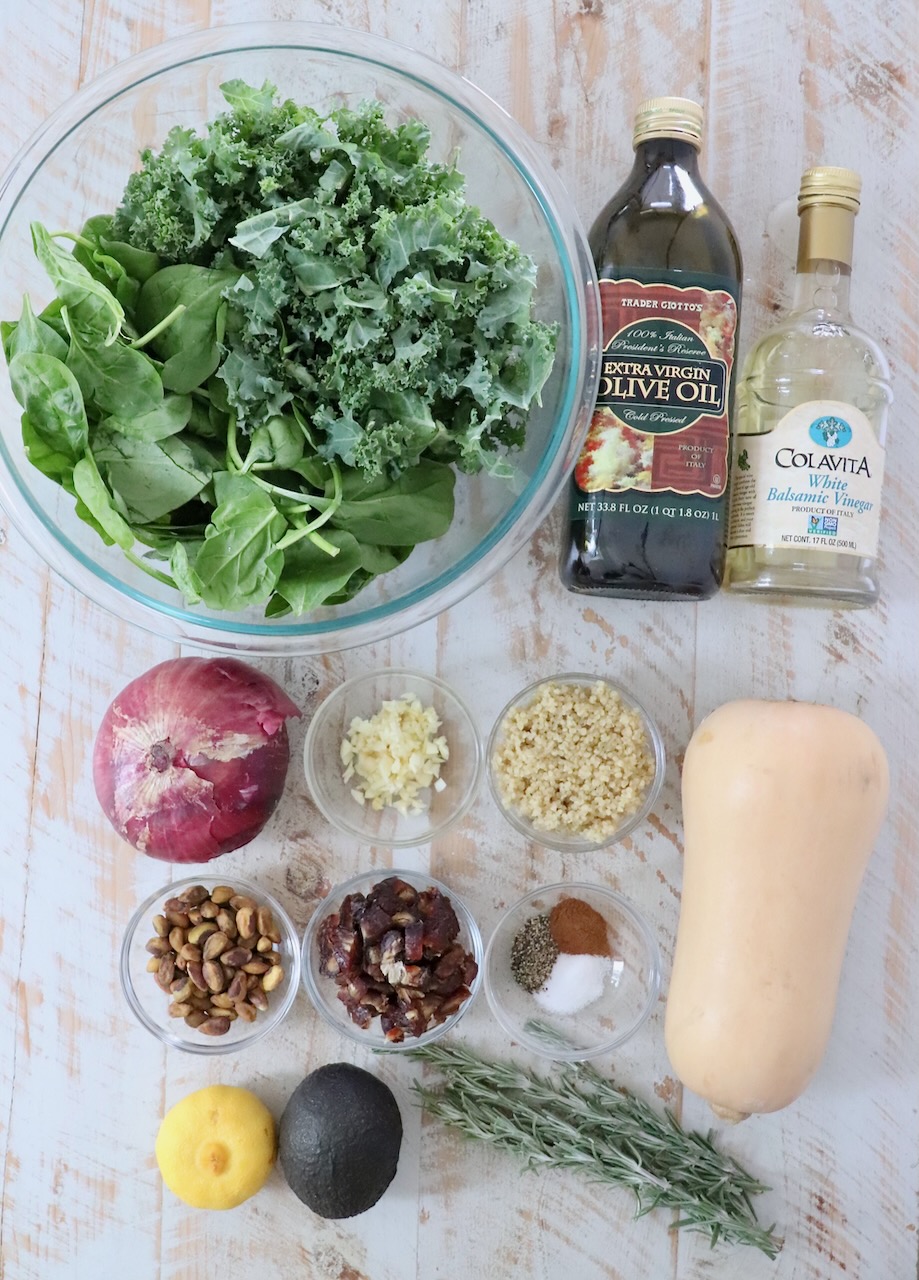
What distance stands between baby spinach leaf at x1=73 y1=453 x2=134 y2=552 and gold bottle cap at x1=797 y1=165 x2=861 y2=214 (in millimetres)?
780

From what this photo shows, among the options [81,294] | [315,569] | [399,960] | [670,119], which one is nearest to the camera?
[81,294]

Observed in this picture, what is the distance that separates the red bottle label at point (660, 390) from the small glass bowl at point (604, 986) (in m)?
0.49

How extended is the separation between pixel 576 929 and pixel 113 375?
793 mm

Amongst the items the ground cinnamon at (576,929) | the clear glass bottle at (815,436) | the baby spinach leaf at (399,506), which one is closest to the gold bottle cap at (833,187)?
the clear glass bottle at (815,436)

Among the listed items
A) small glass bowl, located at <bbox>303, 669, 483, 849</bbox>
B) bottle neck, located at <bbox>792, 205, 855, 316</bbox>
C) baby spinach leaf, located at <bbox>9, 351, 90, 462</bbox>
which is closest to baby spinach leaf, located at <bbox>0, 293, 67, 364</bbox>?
baby spinach leaf, located at <bbox>9, 351, 90, 462</bbox>

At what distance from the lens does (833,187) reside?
1091 millimetres

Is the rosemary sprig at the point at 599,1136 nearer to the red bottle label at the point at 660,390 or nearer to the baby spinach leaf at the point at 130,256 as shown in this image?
the red bottle label at the point at 660,390

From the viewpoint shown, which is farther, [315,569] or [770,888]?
[770,888]

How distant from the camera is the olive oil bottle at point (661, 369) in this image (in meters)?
1.10

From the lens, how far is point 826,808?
1140 mm

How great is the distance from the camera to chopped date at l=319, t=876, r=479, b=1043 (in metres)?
1.18

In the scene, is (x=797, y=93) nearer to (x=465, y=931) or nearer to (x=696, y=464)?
(x=696, y=464)

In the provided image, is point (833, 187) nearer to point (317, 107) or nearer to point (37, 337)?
point (317, 107)

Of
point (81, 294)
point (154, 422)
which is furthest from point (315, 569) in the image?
point (81, 294)
